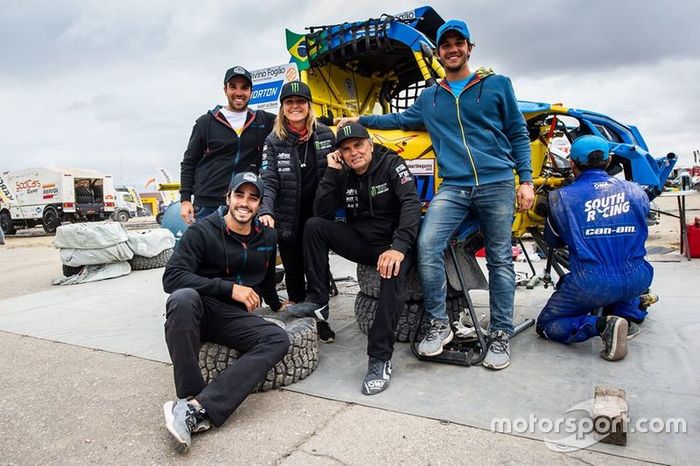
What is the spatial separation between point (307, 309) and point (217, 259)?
720 millimetres

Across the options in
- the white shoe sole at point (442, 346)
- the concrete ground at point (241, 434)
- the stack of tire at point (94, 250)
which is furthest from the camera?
the stack of tire at point (94, 250)

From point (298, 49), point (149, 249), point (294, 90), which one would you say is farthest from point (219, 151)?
point (149, 249)

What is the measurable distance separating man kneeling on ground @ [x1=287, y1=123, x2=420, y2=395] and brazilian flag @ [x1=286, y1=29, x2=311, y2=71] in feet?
7.23

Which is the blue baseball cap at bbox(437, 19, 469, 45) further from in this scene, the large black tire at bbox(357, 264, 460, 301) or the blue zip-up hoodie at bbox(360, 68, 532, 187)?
the large black tire at bbox(357, 264, 460, 301)

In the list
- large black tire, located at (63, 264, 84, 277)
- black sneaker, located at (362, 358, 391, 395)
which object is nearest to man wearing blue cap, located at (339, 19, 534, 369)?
black sneaker, located at (362, 358, 391, 395)

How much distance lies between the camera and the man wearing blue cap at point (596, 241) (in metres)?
2.88

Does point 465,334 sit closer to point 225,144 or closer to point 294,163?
point 294,163

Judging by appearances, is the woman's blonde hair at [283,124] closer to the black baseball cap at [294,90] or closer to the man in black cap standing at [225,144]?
the black baseball cap at [294,90]

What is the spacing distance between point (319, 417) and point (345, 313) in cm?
194

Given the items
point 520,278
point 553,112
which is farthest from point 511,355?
point 520,278

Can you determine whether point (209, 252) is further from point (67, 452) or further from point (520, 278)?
point (520, 278)

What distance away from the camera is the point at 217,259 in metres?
2.61
